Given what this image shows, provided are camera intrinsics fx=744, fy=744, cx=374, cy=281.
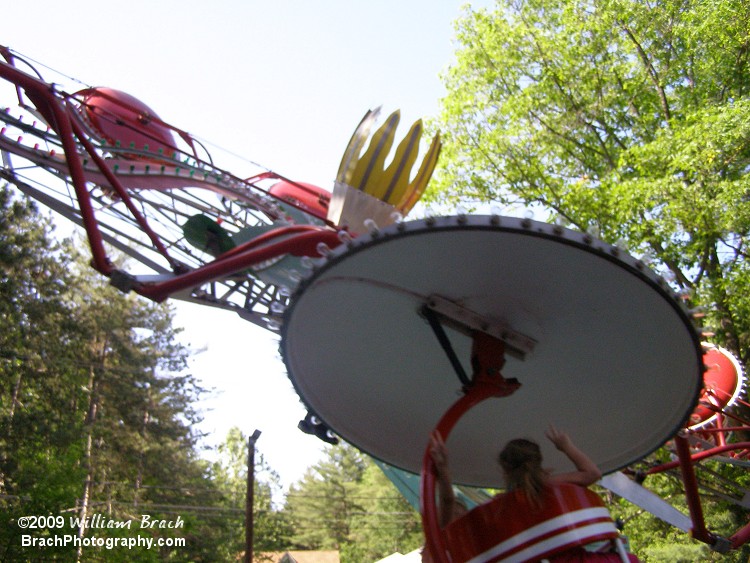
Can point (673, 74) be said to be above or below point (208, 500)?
above

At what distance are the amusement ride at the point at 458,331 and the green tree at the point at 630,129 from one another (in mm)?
6555

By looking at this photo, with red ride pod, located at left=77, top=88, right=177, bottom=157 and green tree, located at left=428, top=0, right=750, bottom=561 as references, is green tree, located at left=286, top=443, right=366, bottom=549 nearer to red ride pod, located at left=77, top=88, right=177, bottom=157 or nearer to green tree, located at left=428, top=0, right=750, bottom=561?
green tree, located at left=428, top=0, right=750, bottom=561

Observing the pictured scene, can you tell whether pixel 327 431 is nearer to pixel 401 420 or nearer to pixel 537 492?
pixel 401 420

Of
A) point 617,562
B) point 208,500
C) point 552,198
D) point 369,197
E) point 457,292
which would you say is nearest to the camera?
point 617,562

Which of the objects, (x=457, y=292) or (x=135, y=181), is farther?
(x=135, y=181)

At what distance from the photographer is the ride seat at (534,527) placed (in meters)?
3.28

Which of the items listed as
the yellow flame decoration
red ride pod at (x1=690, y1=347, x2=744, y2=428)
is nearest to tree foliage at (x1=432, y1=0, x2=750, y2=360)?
red ride pod at (x1=690, y1=347, x2=744, y2=428)

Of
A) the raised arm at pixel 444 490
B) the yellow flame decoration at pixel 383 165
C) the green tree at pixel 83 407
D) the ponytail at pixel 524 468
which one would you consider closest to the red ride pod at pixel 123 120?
the yellow flame decoration at pixel 383 165

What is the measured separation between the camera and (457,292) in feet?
14.2

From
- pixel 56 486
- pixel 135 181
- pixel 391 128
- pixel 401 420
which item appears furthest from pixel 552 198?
pixel 56 486

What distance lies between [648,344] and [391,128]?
3.90 meters

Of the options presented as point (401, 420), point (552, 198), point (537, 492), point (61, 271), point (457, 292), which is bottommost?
point (537, 492)

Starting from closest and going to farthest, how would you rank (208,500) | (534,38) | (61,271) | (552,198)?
(552,198) → (534,38) → (61,271) → (208,500)

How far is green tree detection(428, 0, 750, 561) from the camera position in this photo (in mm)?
12039
